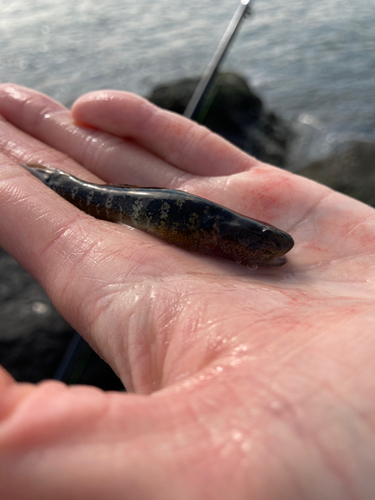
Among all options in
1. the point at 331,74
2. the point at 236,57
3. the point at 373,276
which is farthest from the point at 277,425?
the point at 236,57

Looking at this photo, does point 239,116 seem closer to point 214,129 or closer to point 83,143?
point 214,129

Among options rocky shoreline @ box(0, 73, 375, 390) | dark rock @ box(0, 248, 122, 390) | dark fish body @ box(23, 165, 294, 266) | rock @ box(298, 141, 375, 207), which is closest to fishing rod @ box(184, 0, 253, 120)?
rocky shoreline @ box(0, 73, 375, 390)

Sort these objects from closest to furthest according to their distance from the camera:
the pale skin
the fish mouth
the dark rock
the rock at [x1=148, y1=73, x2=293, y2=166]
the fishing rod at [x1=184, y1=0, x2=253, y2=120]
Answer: the pale skin < the fish mouth < the dark rock < the fishing rod at [x1=184, y1=0, x2=253, y2=120] < the rock at [x1=148, y1=73, x2=293, y2=166]

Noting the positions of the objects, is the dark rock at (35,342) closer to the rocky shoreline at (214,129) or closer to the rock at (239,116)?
the rocky shoreline at (214,129)

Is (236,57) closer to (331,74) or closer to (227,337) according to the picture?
(331,74)

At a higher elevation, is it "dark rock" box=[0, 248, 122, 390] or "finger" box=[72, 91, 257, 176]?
"finger" box=[72, 91, 257, 176]

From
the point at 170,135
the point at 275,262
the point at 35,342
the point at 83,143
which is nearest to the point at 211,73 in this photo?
the point at 170,135

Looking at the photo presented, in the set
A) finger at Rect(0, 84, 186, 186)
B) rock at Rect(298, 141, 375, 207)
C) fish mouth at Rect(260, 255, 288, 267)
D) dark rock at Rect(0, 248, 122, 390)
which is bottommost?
dark rock at Rect(0, 248, 122, 390)

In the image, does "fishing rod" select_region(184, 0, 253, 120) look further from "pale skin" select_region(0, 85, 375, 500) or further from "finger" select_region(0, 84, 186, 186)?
"pale skin" select_region(0, 85, 375, 500)
